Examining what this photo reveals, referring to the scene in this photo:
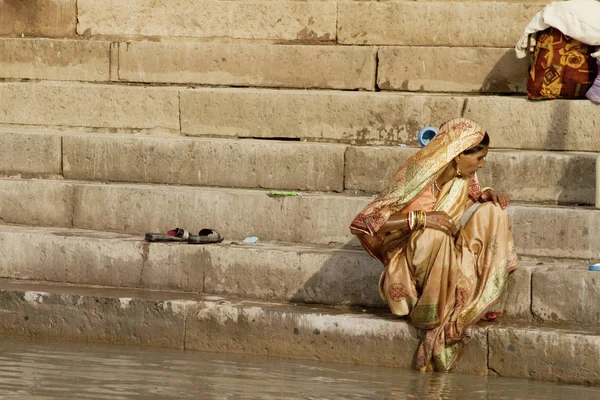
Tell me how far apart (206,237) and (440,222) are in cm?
171

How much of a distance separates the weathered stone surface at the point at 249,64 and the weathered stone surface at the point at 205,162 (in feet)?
3.21

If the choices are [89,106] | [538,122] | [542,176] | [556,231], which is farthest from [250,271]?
[89,106]

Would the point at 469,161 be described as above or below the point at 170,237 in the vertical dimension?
above

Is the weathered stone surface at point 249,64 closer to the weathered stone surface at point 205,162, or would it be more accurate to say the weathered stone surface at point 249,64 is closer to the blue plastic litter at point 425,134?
the weathered stone surface at point 205,162

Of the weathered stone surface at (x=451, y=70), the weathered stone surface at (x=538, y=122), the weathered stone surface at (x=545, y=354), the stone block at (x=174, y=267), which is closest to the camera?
the weathered stone surface at (x=545, y=354)

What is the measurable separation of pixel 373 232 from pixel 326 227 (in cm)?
117

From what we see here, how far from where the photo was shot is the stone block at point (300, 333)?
Result: 254 inches

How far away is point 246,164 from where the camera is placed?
27.0 ft

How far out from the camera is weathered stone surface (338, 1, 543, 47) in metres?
9.09

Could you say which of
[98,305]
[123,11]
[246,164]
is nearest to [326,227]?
[246,164]

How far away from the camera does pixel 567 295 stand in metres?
6.52

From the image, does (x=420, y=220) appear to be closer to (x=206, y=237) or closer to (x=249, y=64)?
(x=206, y=237)

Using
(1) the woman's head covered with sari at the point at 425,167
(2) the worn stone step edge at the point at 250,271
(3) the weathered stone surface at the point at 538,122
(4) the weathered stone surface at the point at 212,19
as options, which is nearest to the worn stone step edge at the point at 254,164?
(3) the weathered stone surface at the point at 538,122

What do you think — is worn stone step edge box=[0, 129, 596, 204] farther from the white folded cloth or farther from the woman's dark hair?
the woman's dark hair
